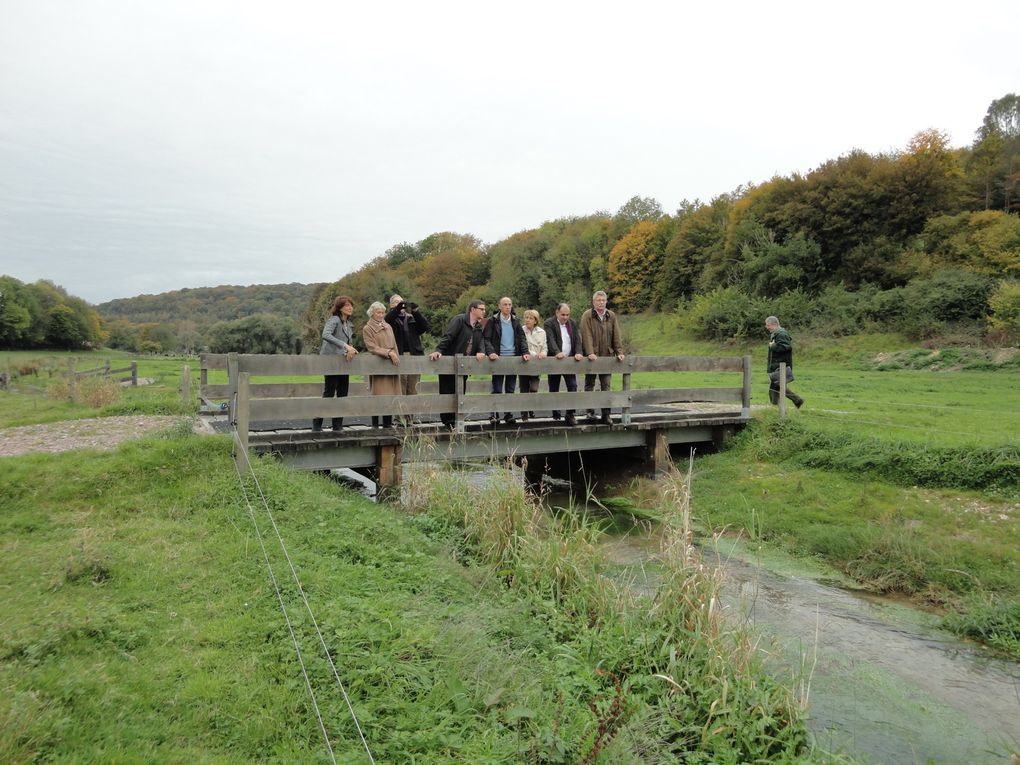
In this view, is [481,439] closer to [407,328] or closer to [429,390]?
[407,328]

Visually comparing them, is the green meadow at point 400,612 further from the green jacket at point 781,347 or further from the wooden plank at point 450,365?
the green jacket at point 781,347

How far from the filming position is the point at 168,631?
3771mm

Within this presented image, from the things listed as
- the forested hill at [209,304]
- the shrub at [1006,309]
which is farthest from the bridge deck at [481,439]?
the forested hill at [209,304]

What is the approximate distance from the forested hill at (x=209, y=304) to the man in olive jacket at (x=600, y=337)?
10830 centimetres

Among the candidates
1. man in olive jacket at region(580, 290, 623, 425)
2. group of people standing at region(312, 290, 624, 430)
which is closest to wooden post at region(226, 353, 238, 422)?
group of people standing at region(312, 290, 624, 430)

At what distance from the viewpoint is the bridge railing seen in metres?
7.16

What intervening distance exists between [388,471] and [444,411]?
3.48 ft

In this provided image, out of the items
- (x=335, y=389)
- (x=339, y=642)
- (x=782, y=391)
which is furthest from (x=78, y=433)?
(x=782, y=391)

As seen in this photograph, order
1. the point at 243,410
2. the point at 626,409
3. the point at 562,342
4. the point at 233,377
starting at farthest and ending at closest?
the point at 626,409, the point at 562,342, the point at 233,377, the point at 243,410

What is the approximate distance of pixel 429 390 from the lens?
39.3 feet

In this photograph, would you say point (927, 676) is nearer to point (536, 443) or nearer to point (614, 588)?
point (614, 588)

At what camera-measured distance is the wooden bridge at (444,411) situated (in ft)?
24.0

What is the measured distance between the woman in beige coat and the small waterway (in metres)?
3.78

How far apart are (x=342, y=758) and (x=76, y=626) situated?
6.01 feet
